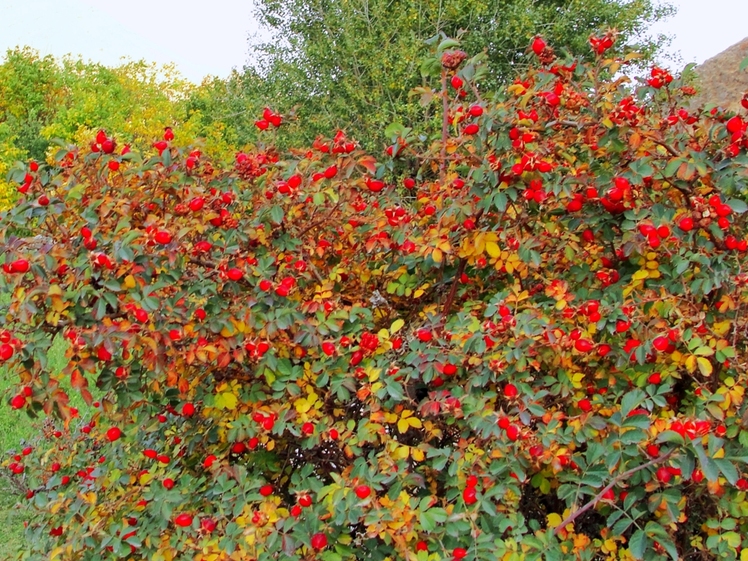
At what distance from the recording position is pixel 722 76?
13227 mm

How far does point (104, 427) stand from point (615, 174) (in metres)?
1.92

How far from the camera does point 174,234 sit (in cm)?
174

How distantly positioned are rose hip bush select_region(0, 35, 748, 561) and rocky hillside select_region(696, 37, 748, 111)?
12.0 meters

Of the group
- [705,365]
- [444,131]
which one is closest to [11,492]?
[444,131]

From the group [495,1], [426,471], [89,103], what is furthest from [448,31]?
[426,471]

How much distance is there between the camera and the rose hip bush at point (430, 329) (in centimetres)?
165

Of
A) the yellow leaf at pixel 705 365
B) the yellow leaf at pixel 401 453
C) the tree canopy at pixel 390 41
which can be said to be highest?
the tree canopy at pixel 390 41

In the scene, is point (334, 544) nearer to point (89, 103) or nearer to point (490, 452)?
point (490, 452)

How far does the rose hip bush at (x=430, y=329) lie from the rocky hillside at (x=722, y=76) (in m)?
12.0

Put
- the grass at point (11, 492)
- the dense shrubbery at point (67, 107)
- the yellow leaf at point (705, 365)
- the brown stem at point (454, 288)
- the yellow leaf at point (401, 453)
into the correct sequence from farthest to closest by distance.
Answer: the dense shrubbery at point (67, 107), the grass at point (11, 492), the brown stem at point (454, 288), the yellow leaf at point (401, 453), the yellow leaf at point (705, 365)

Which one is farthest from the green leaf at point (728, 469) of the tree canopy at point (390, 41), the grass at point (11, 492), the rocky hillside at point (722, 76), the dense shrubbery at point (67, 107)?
the dense shrubbery at point (67, 107)

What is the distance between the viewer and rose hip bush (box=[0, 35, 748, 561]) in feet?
5.41

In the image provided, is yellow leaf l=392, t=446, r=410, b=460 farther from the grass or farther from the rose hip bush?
the grass

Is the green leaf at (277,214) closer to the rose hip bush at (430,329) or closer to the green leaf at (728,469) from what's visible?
the rose hip bush at (430,329)
